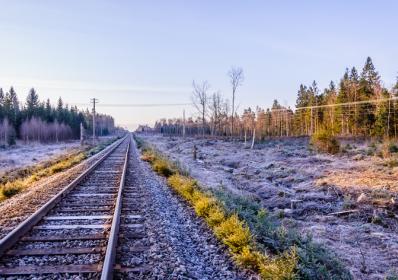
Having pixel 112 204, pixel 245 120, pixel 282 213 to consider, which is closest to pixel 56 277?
pixel 112 204

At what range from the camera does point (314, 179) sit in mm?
17172

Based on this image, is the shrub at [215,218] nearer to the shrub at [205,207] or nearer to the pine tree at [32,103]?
the shrub at [205,207]

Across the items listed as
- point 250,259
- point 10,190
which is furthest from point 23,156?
point 250,259

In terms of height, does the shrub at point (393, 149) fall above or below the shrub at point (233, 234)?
above

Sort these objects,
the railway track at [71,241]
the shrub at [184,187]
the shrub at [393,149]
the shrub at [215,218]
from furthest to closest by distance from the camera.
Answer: the shrub at [393,149]
the shrub at [184,187]
the shrub at [215,218]
the railway track at [71,241]

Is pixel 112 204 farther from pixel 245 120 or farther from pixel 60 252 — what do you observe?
pixel 245 120

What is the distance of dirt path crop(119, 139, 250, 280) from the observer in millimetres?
5562

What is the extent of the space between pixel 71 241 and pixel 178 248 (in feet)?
6.35

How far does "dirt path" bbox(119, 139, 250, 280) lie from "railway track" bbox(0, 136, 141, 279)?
0.91 feet

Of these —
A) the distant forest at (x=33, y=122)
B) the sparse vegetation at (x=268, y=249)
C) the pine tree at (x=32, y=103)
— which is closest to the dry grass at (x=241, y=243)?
the sparse vegetation at (x=268, y=249)

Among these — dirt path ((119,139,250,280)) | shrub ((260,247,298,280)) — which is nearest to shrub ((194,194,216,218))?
dirt path ((119,139,250,280))

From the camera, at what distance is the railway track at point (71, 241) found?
17.6ft

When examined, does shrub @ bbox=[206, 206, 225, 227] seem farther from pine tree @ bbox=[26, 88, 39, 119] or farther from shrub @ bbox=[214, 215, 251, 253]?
pine tree @ bbox=[26, 88, 39, 119]

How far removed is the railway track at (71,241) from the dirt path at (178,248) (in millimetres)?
277
